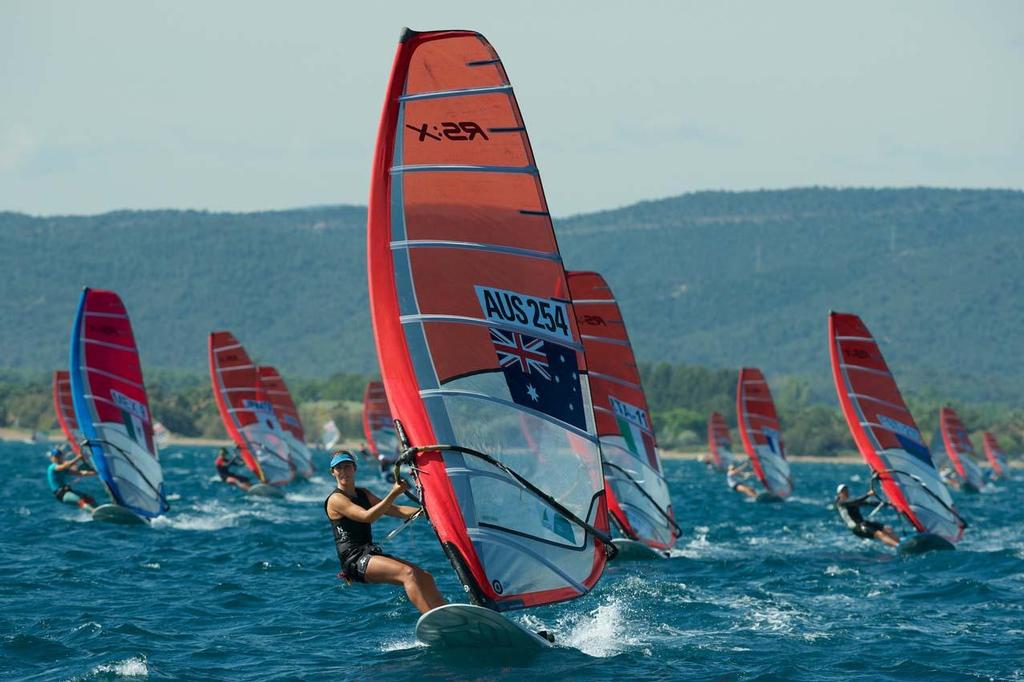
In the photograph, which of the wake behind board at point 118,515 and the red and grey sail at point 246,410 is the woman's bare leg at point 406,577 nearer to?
the wake behind board at point 118,515

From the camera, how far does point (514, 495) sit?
13391 mm

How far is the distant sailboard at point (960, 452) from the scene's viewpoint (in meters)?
57.7

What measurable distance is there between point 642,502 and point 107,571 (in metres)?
8.17

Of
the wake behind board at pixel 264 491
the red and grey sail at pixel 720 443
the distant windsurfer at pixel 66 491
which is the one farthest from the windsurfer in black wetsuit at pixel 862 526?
the red and grey sail at pixel 720 443

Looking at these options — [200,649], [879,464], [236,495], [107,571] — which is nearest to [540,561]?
[200,649]

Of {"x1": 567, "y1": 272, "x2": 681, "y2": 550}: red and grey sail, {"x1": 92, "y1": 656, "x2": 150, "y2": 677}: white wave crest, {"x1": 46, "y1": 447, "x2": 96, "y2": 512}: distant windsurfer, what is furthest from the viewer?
{"x1": 46, "y1": 447, "x2": 96, "y2": 512}: distant windsurfer

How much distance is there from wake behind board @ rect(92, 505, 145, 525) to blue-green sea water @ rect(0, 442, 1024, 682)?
0.44 m

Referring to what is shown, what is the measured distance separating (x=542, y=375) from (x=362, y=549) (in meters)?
2.24

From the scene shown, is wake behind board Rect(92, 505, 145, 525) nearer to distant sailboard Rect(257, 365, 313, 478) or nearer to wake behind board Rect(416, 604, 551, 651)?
wake behind board Rect(416, 604, 551, 651)

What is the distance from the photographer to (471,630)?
12.9 meters

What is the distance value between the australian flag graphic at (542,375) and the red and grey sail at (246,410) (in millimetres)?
26271

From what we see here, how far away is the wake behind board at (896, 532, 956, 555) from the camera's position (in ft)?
81.5

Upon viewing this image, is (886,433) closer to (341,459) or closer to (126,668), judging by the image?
(341,459)

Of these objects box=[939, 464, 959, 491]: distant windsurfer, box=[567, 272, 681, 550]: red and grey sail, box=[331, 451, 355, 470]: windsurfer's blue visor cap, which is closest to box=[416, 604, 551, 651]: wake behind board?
box=[331, 451, 355, 470]: windsurfer's blue visor cap
